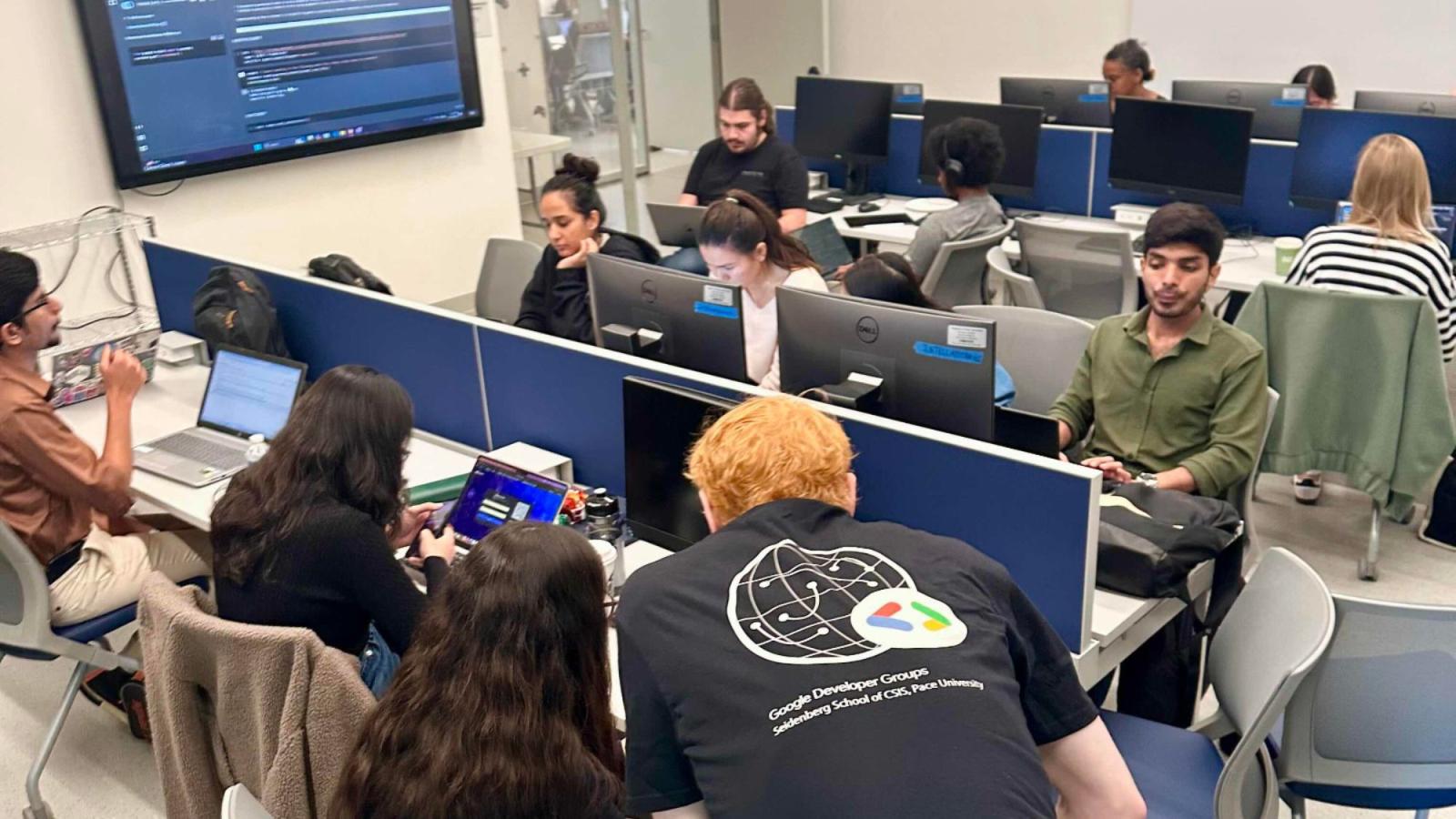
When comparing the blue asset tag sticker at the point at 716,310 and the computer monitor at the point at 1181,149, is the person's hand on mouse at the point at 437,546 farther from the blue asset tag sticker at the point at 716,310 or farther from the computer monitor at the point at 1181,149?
the computer monitor at the point at 1181,149

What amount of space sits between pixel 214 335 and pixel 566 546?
230 centimetres

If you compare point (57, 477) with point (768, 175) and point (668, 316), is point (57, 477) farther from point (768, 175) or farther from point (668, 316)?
point (768, 175)

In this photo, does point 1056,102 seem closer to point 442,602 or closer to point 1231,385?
point 1231,385

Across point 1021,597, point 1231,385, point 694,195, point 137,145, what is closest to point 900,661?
point 1021,597

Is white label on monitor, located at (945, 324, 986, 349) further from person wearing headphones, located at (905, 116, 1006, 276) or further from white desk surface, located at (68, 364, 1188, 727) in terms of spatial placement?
person wearing headphones, located at (905, 116, 1006, 276)

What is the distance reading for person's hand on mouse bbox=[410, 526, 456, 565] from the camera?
2447 mm

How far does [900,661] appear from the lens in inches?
56.4

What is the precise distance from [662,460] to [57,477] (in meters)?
1.53

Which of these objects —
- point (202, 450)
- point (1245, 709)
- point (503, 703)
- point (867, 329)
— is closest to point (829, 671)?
point (503, 703)

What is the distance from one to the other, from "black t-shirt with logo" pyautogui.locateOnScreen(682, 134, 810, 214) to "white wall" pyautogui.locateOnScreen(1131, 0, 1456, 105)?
354 centimetres

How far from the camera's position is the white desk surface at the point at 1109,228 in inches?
167

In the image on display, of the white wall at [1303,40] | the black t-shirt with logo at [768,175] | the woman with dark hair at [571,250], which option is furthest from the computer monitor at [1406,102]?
the woman with dark hair at [571,250]

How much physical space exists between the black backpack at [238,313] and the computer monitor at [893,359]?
1.62 meters

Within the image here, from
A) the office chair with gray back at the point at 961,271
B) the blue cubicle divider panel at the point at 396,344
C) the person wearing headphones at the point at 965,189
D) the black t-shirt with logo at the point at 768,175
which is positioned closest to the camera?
the blue cubicle divider panel at the point at 396,344
